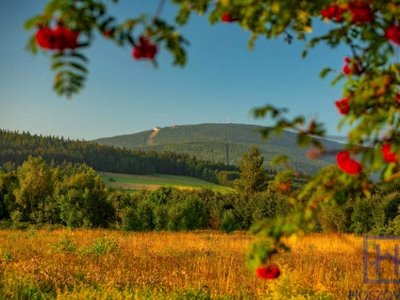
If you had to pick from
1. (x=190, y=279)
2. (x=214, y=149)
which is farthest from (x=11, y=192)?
(x=214, y=149)

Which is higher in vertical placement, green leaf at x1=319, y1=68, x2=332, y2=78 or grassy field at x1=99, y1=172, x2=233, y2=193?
green leaf at x1=319, y1=68, x2=332, y2=78

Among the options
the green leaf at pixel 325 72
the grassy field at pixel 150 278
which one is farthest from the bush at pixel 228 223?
the green leaf at pixel 325 72

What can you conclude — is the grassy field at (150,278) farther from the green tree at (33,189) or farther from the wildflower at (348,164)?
the green tree at (33,189)

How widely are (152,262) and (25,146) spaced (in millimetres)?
88222

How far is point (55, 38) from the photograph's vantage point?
1.27m

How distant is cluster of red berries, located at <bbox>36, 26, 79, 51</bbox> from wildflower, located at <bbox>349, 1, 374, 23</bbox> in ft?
4.81

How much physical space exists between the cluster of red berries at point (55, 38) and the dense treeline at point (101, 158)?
2899 inches

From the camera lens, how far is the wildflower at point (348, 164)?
164cm

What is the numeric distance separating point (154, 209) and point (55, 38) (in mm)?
20372

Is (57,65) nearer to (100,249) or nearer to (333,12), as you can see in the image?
(333,12)

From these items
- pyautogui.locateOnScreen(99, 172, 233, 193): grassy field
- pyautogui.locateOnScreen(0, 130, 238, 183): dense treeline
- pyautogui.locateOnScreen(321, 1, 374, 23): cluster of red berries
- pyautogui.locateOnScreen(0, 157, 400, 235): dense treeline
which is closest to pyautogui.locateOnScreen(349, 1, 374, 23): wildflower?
pyautogui.locateOnScreen(321, 1, 374, 23): cluster of red berries

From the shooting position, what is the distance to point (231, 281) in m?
5.97

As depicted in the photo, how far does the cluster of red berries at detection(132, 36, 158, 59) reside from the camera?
1.42m

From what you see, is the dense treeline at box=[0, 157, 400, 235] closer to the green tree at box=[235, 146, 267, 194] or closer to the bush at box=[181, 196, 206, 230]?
the bush at box=[181, 196, 206, 230]
